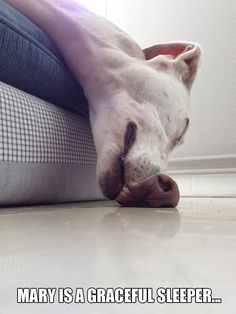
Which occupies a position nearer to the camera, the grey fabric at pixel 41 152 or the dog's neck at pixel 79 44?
the grey fabric at pixel 41 152

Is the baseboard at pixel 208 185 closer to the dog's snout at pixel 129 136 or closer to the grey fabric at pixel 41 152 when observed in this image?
the grey fabric at pixel 41 152

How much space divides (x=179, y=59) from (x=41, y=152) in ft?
1.50

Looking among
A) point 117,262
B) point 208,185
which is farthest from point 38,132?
point 208,185

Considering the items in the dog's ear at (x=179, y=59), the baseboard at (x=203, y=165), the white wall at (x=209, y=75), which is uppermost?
the dog's ear at (x=179, y=59)

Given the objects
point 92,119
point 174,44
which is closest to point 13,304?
point 92,119

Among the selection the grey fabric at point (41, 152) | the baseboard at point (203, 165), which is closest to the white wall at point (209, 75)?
the baseboard at point (203, 165)

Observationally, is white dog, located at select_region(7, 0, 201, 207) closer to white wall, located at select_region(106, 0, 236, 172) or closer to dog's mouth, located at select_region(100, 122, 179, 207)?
dog's mouth, located at select_region(100, 122, 179, 207)

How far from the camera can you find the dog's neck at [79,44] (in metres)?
1.00

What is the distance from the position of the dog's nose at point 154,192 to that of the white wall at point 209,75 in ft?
4.22

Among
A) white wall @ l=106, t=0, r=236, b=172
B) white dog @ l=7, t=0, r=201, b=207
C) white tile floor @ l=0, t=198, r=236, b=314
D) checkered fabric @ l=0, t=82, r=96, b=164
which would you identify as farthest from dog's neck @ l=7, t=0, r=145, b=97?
white wall @ l=106, t=0, r=236, b=172

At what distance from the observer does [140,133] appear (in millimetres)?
919

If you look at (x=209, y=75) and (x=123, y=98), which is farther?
(x=209, y=75)

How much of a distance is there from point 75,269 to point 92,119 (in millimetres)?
746

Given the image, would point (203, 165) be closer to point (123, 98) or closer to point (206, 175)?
point (206, 175)
